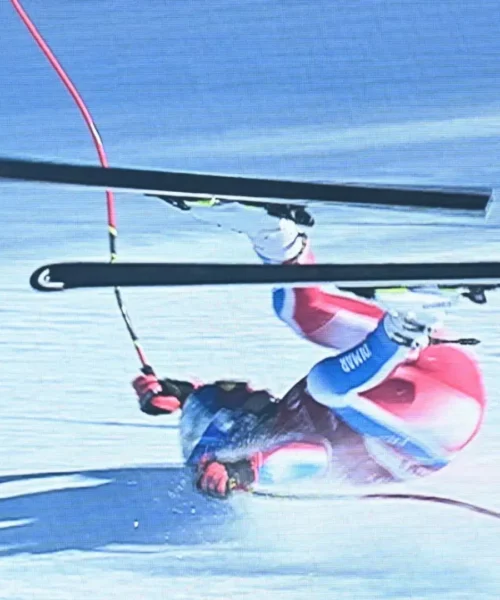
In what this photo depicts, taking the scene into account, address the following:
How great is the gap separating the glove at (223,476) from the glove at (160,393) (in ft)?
0.29

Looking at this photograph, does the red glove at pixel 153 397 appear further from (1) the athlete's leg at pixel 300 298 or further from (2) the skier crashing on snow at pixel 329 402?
(1) the athlete's leg at pixel 300 298

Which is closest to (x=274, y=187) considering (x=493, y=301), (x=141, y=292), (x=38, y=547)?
(x=141, y=292)

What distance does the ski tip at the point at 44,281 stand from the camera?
1662mm

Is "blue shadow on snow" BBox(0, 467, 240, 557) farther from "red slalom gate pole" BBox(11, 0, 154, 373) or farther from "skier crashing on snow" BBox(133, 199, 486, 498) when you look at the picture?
"red slalom gate pole" BBox(11, 0, 154, 373)

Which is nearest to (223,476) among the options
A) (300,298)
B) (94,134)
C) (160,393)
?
(160,393)

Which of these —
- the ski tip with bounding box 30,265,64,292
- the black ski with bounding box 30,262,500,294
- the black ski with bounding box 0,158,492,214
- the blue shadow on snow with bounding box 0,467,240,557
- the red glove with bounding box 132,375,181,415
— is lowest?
the blue shadow on snow with bounding box 0,467,240,557

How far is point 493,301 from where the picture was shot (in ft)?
5.33

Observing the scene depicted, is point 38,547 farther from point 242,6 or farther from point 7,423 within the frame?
point 242,6

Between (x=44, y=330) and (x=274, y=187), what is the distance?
0.37 meters

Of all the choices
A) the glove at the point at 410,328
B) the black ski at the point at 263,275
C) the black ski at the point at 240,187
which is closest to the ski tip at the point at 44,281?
the black ski at the point at 263,275

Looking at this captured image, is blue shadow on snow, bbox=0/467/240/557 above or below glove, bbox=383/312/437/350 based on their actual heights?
below

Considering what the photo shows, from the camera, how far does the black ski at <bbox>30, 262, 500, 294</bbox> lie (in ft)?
5.34

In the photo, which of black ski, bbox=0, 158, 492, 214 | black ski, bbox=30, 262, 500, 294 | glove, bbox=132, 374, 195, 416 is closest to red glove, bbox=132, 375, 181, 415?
glove, bbox=132, 374, 195, 416

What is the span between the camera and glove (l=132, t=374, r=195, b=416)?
1646 millimetres
